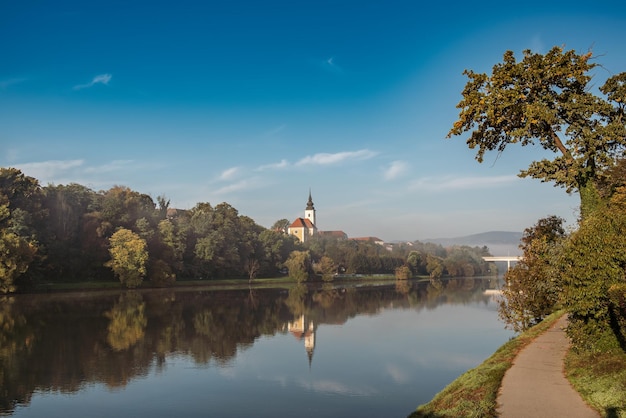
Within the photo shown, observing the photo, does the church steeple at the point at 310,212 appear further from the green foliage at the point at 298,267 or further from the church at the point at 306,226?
the green foliage at the point at 298,267

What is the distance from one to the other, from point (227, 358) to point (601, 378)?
50.4ft

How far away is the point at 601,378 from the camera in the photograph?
1115cm

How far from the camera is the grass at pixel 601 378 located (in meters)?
9.32

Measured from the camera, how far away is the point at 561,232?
28.0m

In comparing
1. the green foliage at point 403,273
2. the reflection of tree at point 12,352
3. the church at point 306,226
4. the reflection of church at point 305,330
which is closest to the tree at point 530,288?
the reflection of church at point 305,330

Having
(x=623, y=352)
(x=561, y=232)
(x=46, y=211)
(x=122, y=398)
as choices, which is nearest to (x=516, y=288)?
(x=561, y=232)

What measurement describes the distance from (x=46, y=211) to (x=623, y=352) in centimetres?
6093

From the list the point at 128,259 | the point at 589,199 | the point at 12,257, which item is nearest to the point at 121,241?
the point at 128,259

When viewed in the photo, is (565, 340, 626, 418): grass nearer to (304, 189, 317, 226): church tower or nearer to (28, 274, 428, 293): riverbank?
(28, 274, 428, 293): riverbank

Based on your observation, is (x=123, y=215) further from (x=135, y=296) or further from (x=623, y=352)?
(x=623, y=352)

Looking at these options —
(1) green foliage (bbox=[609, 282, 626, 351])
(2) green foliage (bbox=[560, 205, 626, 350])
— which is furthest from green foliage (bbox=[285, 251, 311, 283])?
(1) green foliage (bbox=[609, 282, 626, 351])

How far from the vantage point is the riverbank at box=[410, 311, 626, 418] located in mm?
9576

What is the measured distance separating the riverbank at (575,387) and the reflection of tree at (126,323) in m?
16.7

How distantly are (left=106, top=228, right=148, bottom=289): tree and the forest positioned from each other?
112 mm
